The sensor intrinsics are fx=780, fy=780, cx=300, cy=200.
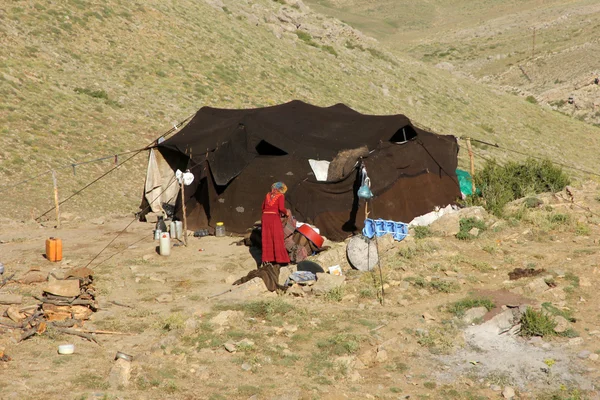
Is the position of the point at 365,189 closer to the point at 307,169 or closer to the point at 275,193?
the point at 275,193

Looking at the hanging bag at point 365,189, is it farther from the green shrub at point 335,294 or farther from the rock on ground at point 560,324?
the rock on ground at point 560,324

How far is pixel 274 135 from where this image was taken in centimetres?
1720

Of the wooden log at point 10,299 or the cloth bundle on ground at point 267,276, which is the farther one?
the cloth bundle on ground at point 267,276

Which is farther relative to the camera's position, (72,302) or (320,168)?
(320,168)

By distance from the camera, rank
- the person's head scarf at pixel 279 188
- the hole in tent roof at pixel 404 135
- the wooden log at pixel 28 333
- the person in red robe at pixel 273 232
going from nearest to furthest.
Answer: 1. the wooden log at pixel 28 333
2. the person's head scarf at pixel 279 188
3. the person in red robe at pixel 273 232
4. the hole in tent roof at pixel 404 135

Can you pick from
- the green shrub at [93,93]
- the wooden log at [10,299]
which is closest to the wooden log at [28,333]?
the wooden log at [10,299]

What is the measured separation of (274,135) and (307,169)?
139cm

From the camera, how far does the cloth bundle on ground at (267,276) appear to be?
1253 centimetres

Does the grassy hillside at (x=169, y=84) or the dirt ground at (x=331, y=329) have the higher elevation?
the grassy hillside at (x=169, y=84)

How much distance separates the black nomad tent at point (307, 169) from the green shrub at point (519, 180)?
86 cm

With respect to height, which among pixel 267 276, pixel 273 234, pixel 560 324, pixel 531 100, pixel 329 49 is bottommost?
pixel 560 324

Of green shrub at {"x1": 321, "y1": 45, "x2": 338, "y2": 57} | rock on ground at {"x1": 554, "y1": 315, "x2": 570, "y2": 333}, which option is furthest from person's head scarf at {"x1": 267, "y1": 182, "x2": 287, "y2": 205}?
green shrub at {"x1": 321, "y1": 45, "x2": 338, "y2": 57}

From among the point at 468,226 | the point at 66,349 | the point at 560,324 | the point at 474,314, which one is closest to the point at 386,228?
the point at 468,226

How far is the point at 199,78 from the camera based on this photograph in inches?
1345
